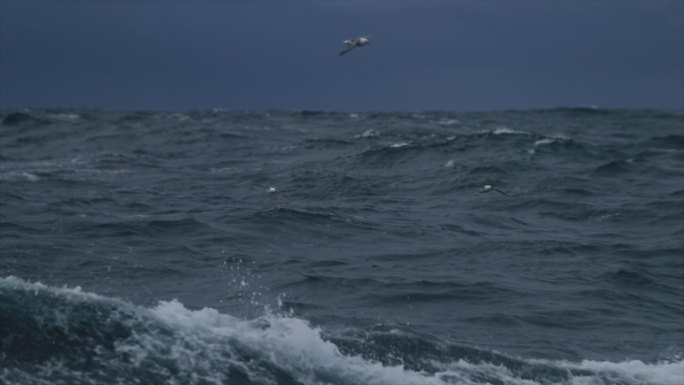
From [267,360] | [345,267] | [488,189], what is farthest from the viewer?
[488,189]

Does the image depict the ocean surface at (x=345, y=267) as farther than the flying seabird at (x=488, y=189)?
No

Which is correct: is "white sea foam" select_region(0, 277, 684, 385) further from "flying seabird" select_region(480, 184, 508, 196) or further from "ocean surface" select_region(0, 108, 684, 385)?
"flying seabird" select_region(480, 184, 508, 196)

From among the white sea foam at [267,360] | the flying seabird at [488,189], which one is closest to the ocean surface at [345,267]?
the white sea foam at [267,360]

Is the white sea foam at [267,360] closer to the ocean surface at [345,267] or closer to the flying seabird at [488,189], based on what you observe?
the ocean surface at [345,267]

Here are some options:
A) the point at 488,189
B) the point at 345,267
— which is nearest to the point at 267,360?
the point at 345,267

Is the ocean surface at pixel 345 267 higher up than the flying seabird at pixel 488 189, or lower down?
lower down

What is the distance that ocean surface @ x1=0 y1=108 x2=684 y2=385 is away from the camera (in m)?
12.7

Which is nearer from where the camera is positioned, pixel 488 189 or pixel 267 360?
pixel 267 360

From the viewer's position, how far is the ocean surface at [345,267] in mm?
12727

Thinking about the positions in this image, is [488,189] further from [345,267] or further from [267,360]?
[267,360]

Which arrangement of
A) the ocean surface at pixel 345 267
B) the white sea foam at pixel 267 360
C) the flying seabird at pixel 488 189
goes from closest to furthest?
the white sea foam at pixel 267 360, the ocean surface at pixel 345 267, the flying seabird at pixel 488 189

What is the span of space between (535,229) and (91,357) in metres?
12.5

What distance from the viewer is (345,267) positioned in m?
18.2

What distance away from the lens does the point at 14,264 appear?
54.7 ft
